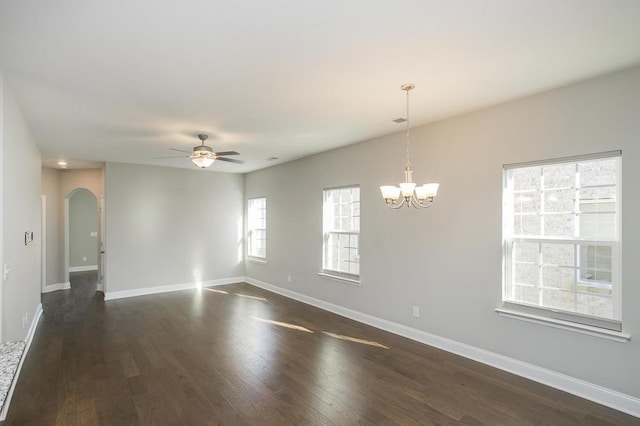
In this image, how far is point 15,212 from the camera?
3.30m

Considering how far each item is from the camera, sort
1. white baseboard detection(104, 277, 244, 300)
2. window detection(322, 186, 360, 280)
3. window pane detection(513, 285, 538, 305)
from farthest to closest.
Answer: white baseboard detection(104, 277, 244, 300) < window detection(322, 186, 360, 280) < window pane detection(513, 285, 538, 305)

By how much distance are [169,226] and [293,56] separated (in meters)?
5.90

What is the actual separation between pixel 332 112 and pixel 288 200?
323 centimetres

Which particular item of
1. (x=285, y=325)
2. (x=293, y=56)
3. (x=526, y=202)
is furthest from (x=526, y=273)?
(x=285, y=325)

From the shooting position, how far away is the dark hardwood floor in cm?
264

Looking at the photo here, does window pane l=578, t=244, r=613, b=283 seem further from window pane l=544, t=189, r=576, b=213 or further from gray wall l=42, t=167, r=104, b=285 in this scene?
gray wall l=42, t=167, r=104, b=285

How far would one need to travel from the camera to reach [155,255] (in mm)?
7043

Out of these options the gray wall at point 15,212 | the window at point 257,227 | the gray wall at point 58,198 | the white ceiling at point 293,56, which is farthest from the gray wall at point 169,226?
the white ceiling at point 293,56

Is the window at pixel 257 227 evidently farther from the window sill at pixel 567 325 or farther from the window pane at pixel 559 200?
the window pane at pixel 559 200

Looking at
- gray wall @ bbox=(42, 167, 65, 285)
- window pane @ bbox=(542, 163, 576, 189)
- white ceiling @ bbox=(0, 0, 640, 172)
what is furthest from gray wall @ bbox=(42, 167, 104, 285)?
window pane @ bbox=(542, 163, 576, 189)

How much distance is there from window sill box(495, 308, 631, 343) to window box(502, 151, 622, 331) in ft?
0.19

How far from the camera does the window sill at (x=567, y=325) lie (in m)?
2.71

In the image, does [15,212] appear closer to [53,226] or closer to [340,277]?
[340,277]

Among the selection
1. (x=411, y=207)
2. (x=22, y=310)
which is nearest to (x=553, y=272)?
(x=411, y=207)
